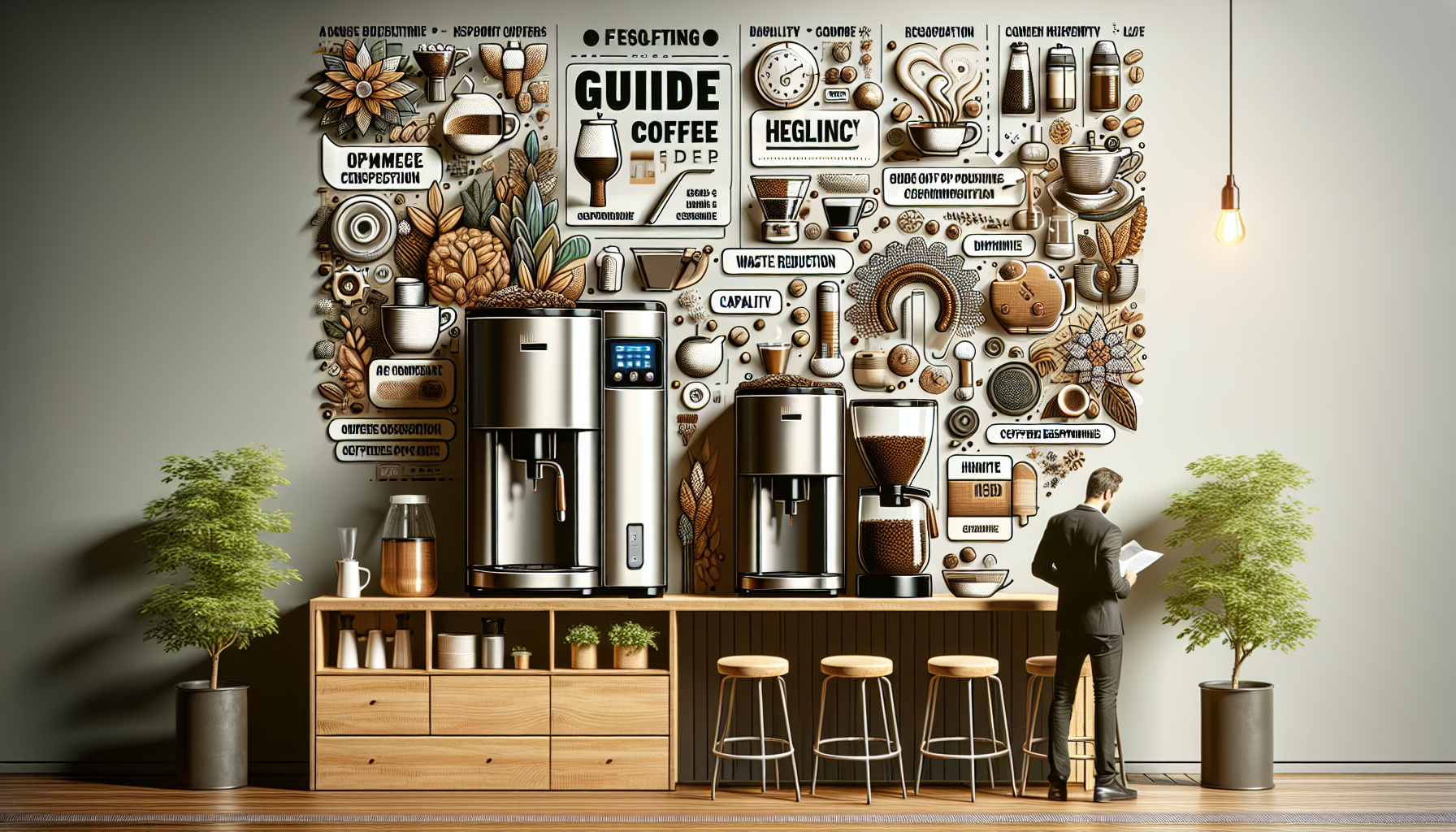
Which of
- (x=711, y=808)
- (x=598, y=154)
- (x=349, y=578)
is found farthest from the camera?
(x=598, y=154)

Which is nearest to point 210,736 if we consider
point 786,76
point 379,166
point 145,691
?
point 145,691

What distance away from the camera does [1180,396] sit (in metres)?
Answer: 4.98

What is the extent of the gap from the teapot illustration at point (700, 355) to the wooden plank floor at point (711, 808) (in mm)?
1607

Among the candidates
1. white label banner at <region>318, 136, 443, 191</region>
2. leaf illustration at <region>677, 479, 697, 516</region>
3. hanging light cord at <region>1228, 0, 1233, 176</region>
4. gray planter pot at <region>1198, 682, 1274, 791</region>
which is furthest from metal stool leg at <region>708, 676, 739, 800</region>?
hanging light cord at <region>1228, 0, 1233, 176</region>

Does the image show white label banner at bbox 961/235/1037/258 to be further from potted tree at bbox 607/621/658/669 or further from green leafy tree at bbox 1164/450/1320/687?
potted tree at bbox 607/621/658/669

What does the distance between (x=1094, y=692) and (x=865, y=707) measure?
809 millimetres

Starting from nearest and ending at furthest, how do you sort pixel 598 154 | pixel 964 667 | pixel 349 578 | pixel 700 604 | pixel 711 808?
1. pixel 711 808
2. pixel 964 667
3. pixel 700 604
4. pixel 349 578
5. pixel 598 154

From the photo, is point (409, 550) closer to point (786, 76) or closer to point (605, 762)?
point (605, 762)

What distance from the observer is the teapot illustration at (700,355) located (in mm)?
4938

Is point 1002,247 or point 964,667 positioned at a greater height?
point 1002,247

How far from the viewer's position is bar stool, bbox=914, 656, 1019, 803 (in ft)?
14.5

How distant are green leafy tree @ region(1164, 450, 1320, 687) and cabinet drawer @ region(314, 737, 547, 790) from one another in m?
2.44

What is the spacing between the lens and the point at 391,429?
4941mm

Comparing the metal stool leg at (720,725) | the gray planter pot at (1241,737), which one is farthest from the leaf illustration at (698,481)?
the gray planter pot at (1241,737)
